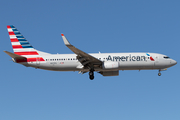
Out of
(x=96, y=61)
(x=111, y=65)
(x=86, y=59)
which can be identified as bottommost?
(x=111, y=65)

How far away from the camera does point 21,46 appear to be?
52219 mm

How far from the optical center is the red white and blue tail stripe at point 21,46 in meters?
50.8

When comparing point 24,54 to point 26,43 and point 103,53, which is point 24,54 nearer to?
point 26,43

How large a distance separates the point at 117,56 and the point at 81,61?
6178 mm

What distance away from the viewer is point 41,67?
4953cm

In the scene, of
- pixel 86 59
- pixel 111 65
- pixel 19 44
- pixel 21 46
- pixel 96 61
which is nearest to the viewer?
pixel 111 65

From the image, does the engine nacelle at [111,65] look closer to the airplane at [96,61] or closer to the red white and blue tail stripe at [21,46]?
the airplane at [96,61]

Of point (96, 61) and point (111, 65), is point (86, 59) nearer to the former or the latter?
point (96, 61)

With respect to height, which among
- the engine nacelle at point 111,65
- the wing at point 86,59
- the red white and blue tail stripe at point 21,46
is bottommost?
the engine nacelle at point 111,65

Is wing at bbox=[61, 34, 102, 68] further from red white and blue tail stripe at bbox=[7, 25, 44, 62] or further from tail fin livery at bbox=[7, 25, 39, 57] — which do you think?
tail fin livery at bbox=[7, 25, 39, 57]

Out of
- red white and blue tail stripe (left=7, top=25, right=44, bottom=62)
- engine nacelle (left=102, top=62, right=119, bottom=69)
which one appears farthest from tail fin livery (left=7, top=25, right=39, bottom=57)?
engine nacelle (left=102, top=62, right=119, bottom=69)

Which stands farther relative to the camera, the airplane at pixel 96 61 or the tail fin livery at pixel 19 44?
the tail fin livery at pixel 19 44

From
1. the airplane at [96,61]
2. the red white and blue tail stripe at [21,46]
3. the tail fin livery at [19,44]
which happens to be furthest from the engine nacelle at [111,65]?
the tail fin livery at [19,44]

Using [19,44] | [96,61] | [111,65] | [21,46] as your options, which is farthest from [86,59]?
[19,44]
